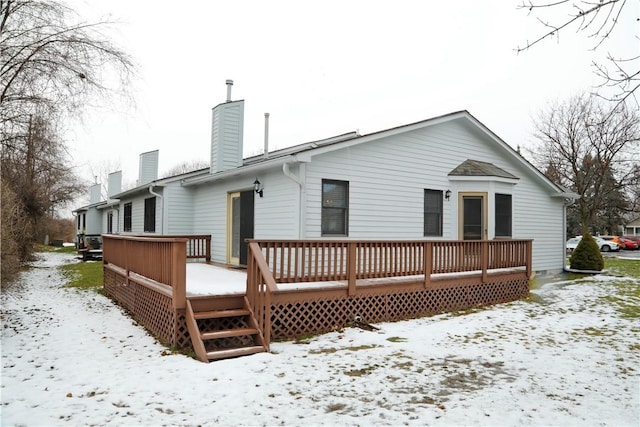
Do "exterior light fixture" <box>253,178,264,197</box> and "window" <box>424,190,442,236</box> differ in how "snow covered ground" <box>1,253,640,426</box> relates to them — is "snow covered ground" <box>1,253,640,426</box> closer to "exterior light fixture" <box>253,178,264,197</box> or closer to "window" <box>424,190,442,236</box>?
"window" <box>424,190,442,236</box>

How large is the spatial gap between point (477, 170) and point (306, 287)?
6.33 m

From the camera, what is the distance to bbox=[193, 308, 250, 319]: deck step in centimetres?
593

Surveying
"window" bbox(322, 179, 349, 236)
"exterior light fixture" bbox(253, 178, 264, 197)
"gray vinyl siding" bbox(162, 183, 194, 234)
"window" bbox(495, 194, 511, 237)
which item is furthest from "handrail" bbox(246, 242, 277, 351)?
"window" bbox(495, 194, 511, 237)

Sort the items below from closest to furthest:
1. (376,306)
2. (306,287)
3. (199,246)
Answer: (306,287), (376,306), (199,246)

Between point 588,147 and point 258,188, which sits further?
point 588,147

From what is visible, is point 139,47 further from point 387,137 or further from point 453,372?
point 453,372

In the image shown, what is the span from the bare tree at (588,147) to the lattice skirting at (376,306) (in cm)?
1441

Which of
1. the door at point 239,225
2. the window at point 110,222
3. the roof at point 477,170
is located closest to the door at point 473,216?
the roof at point 477,170

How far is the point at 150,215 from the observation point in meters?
14.5

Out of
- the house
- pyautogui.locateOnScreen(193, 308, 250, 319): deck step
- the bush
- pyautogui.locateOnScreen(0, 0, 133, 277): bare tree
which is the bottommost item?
pyautogui.locateOnScreen(193, 308, 250, 319): deck step

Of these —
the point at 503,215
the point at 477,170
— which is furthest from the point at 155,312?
the point at 503,215

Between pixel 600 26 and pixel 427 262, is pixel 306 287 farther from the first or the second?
pixel 600 26

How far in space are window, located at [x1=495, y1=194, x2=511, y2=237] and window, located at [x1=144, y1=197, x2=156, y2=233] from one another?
33.3 feet

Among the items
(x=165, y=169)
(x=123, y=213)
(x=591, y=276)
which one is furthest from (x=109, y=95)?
(x=165, y=169)
